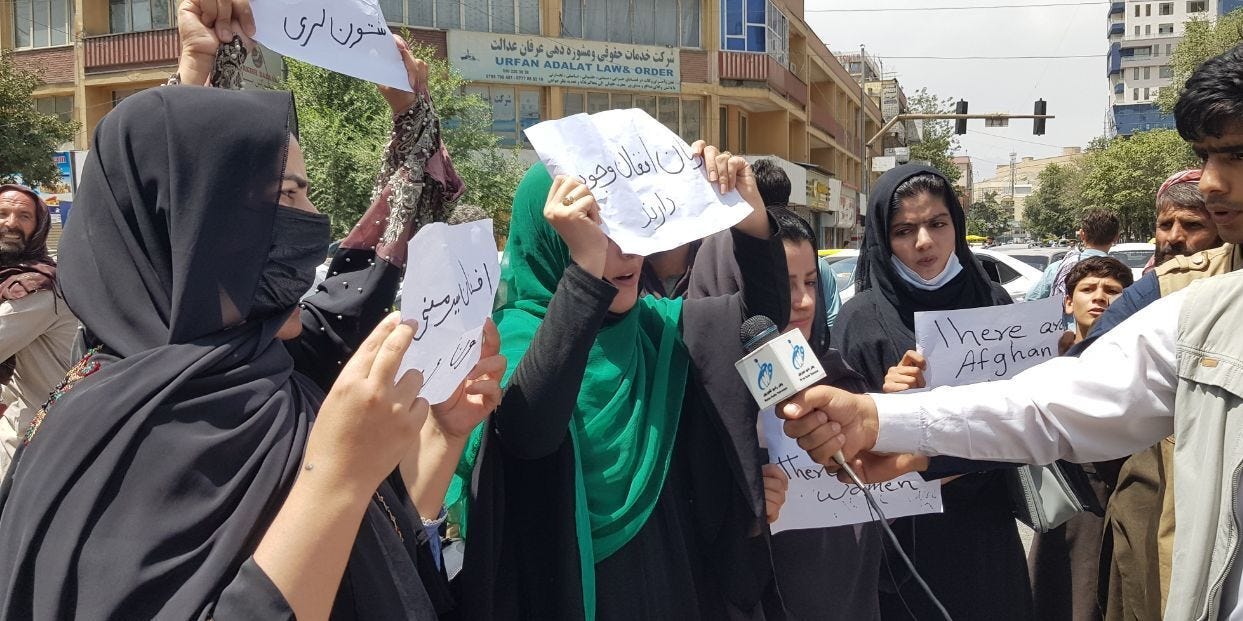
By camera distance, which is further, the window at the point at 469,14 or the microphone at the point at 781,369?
the window at the point at 469,14

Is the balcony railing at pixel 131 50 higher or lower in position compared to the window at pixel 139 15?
lower

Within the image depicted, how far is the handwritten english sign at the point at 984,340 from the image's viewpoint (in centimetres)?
261

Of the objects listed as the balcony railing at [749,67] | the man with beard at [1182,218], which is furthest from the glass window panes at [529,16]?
the man with beard at [1182,218]

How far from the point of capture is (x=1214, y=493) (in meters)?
1.53

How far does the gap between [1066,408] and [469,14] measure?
25.6 metres

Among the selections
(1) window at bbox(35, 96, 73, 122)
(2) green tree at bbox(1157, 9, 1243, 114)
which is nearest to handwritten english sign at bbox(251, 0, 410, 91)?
(2) green tree at bbox(1157, 9, 1243, 114)

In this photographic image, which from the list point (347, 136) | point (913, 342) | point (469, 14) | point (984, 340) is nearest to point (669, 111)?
point (469, 14)

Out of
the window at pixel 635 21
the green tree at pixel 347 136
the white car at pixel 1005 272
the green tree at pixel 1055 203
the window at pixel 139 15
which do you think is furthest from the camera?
the green tree at pixel 1055 203

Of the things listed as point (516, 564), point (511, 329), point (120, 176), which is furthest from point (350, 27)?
point (516, 564)

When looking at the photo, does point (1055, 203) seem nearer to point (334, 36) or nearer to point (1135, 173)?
point (1135, 173)

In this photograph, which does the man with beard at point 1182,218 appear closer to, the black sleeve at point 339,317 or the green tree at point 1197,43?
the black sleeve at point 339,317

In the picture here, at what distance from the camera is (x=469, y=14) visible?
25.4 m

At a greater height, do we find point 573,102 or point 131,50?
point 131,50

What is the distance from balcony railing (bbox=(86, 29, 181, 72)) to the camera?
24344 mm
